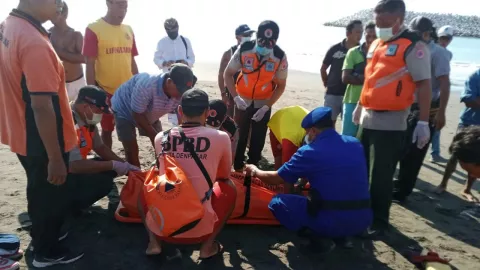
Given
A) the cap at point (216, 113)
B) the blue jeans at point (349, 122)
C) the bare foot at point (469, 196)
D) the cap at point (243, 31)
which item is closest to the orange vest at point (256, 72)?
the cap at point (216, 113)

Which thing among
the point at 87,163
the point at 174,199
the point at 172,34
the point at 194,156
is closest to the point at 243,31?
the point at 172,34

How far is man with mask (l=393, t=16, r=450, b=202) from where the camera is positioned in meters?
4.18

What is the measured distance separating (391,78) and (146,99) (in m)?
2.14

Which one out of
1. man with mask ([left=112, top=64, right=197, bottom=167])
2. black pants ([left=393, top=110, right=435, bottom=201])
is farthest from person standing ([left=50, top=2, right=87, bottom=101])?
black pants ([left=393, top=110, right=435, bottom=201])

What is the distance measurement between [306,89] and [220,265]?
30.9ft

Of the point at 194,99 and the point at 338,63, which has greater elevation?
the point at 338,63

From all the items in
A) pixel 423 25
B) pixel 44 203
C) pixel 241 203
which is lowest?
pixel 241 203

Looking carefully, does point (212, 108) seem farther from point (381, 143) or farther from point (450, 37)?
point (450, 37)

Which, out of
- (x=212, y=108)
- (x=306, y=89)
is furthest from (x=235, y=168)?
(x=306, y=89)

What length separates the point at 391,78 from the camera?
3.38 m

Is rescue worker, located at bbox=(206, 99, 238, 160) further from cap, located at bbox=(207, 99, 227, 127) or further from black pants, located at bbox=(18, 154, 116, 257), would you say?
black pants, located at bbox=(18, 154, 116, 257)

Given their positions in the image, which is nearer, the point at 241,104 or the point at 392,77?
the point at 392,77

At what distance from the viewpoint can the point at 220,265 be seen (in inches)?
123

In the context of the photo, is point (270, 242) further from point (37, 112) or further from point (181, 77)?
point (37, 112)
